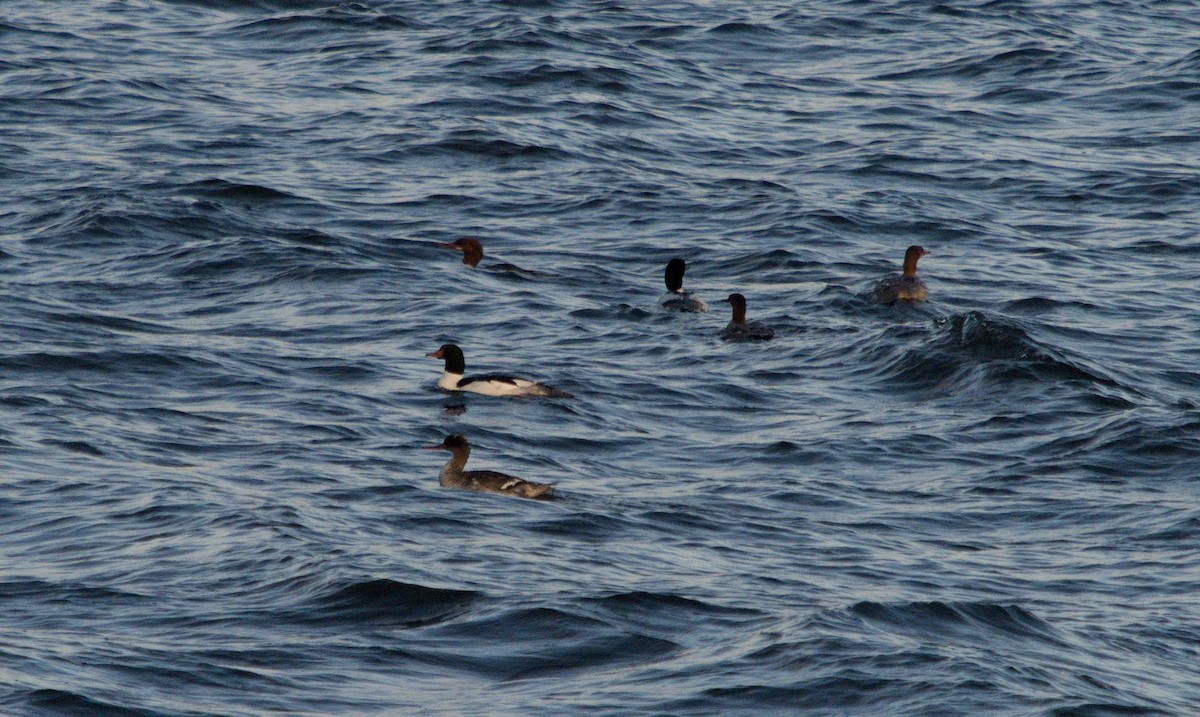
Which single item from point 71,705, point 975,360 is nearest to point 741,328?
point 975,360

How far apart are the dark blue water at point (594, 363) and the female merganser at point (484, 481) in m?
0.14

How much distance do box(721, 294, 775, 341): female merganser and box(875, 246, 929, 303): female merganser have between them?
5.40ft

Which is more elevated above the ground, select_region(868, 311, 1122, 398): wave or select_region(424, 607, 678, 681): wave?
select_region(424, 607, 678, 681): wave

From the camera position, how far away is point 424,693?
10.0m

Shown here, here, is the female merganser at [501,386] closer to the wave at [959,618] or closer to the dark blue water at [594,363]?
the dark blue water at [594,363]

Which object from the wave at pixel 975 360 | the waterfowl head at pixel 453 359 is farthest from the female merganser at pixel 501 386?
the wave at pixel 975 360

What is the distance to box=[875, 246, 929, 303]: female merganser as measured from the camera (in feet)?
67.2

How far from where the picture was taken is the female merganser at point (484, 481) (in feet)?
46.0

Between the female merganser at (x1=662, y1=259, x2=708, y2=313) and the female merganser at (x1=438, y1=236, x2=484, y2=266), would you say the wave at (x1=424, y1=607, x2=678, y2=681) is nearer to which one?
the female merganser at (x1=662, y1=259, x2=708, y2=313)

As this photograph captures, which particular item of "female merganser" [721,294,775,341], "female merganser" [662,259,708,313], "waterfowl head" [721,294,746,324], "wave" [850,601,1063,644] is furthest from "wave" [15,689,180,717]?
"female merganser" [662,259,708,313]

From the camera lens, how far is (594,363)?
1841cm

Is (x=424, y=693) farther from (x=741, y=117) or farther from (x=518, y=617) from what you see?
(x=741, y=117)

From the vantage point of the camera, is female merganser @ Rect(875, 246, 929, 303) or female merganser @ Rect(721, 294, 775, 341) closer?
female merganser @ Rect(721, 294, 775, 341)

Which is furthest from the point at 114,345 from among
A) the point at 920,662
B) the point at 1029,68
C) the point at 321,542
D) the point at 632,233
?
the point at 1029,68
